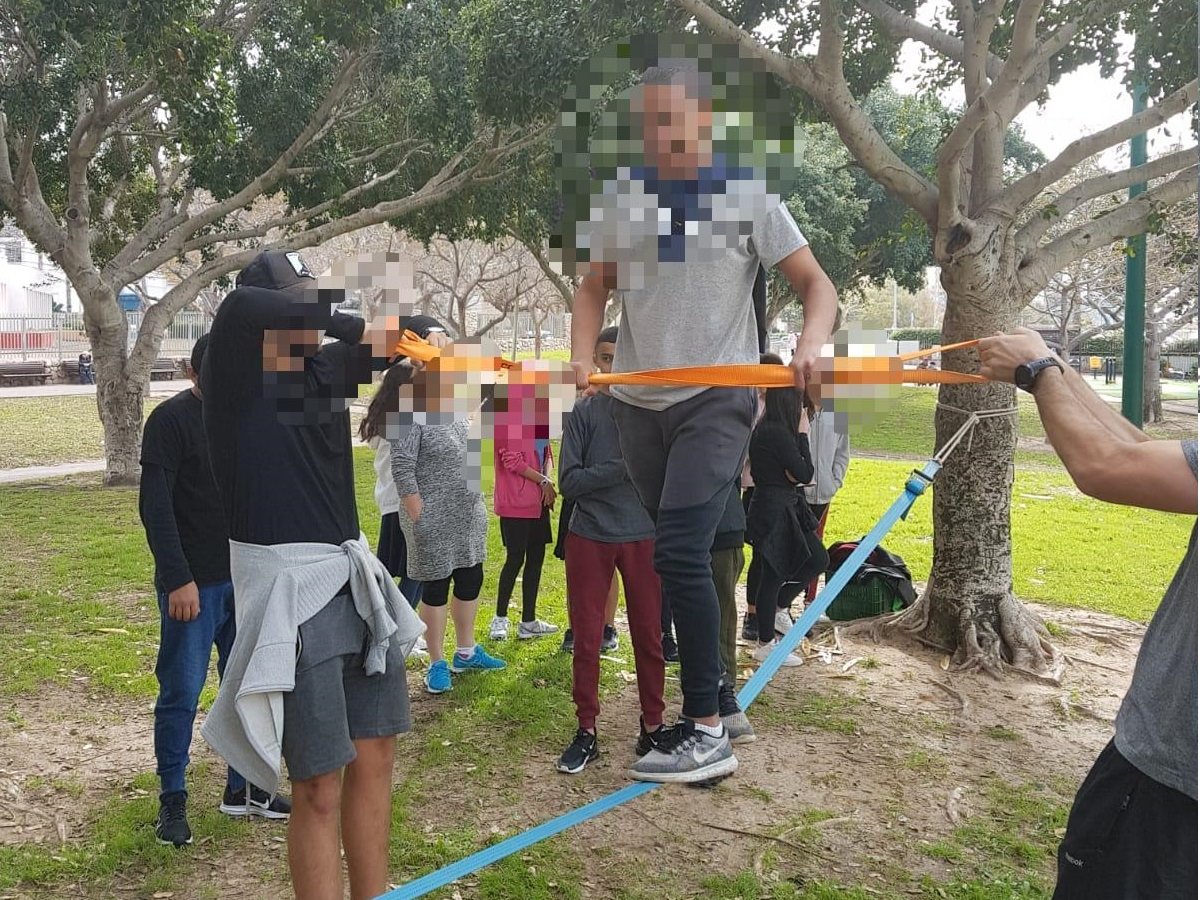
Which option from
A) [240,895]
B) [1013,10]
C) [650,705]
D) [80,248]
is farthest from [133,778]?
[80,248]

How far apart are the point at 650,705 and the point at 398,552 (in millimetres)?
1689

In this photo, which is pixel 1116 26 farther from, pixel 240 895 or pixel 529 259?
pixel 529 259

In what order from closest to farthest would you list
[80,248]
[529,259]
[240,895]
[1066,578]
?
[240,895]
[1066,578]
[80,248]
[529,259]

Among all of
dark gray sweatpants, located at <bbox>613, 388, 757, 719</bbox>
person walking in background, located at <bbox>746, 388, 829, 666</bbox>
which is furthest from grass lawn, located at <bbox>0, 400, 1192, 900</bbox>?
dark gray sweatpants, located at <bbox>613, 388, 757, 719</bbox>

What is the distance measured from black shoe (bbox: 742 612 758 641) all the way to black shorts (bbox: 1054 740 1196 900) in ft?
13.2

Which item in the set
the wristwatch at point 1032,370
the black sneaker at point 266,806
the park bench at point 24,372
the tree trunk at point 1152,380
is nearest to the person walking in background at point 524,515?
the black sneaker at point 266,806

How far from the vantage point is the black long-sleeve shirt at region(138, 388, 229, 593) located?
353 centimetres

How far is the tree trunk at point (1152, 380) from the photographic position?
22406 millimetres

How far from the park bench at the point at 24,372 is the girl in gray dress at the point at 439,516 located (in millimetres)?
31198

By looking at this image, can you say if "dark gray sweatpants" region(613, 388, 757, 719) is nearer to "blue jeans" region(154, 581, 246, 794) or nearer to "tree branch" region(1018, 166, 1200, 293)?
"blue jeans" region(154, 581, 246, 794)

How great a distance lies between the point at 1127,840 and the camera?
2.03 m

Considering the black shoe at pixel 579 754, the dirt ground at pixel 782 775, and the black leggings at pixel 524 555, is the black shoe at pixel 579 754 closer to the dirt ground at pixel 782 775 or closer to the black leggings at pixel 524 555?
the dirt ground at pixel 782 775

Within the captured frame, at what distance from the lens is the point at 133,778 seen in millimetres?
4297

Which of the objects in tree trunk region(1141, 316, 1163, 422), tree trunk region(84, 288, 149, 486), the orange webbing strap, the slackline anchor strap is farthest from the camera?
tree trunk region(1141, 316, 1163, 422)
